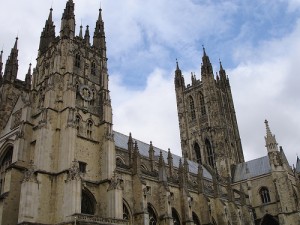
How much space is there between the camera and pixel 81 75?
40.1 metres

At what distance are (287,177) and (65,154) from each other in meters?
38.5

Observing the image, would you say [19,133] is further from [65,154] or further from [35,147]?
[65,154]

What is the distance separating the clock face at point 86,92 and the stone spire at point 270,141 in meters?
34.4

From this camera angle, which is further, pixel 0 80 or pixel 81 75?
pixel 0 80

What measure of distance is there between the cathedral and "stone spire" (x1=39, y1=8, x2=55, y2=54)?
141mm

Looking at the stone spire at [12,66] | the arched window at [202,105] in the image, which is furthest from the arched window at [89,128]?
the arched window at [202,105]

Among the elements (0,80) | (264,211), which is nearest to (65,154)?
(0,80)

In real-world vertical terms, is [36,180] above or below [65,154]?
below

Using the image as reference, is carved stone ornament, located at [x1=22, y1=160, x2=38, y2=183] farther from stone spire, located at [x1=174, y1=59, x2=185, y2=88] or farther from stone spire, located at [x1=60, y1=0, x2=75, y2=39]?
stone spire, located at [x1=174, y1=59, x2=185, y2=88]

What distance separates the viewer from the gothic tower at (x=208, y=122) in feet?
220

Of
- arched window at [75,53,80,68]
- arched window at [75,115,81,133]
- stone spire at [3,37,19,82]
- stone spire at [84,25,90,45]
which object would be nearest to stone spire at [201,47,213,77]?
stone spire at [84,25,90,45]

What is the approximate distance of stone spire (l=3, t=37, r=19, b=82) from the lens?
4731 cm

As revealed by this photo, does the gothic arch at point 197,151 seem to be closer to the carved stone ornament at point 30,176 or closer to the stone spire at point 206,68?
the stone spire at point 206,68

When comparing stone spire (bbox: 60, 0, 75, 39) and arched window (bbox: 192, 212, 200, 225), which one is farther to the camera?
arched window (bbox: 192, 212, 200, 225)
